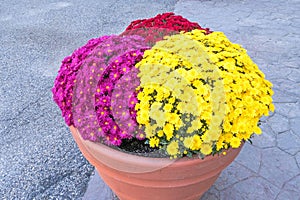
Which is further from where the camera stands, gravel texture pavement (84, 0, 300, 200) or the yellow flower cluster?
gravel texture pavement (84, 0, 300, 200)

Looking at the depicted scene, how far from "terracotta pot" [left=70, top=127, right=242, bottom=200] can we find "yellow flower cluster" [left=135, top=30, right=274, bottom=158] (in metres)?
0.06

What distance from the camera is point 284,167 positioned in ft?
6.79

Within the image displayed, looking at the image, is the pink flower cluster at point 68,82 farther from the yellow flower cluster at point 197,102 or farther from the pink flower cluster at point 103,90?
the yellow flower cluster at point 197,102

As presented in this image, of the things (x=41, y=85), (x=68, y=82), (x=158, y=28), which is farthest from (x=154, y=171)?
(x=41, y=85)

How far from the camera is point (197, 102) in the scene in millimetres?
1282

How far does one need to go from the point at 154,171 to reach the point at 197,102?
339 millimetres

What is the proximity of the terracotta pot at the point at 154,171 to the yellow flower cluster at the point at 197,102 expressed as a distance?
0.18ft

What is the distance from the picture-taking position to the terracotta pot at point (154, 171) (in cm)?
124

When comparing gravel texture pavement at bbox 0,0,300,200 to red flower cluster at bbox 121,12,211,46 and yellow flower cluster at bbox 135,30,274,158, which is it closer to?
yellow flower cluster at bbox 135,30,274,158

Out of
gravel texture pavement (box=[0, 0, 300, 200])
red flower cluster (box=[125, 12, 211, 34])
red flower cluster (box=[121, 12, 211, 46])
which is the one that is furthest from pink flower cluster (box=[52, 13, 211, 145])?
gravel texture pavement (box=[0, 0, 300, 200])

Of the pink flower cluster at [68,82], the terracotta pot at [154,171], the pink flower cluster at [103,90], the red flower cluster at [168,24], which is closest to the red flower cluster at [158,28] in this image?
the red flower cluster at [168,24]

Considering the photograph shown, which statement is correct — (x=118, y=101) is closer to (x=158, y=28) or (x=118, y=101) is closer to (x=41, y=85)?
(x=158, y=28)

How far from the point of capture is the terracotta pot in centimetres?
124

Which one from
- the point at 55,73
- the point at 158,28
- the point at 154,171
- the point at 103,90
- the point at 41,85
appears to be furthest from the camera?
the point at 55,73
